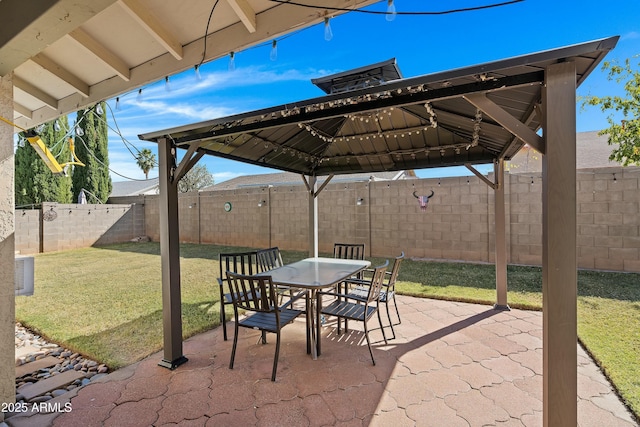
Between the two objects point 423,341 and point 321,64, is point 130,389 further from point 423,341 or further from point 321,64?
point 321,64

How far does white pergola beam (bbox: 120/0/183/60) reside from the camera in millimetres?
1984

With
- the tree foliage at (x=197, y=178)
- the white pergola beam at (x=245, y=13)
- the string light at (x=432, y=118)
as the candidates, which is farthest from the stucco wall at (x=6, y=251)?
the tree foliage at (x=197, y=178)

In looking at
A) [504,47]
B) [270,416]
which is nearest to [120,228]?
[270,416]

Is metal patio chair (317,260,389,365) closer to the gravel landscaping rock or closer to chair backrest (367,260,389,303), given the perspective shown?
chair backrest (367,260,389,303)

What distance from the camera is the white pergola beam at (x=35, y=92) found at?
2773mm

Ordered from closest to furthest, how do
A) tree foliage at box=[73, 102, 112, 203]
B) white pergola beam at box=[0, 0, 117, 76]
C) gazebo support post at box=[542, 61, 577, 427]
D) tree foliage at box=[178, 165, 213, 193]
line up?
1. white pergola beam at box=[0, 0, 117, 76]
2. gazebo support post at box=[542, 61, 577, 427]
3. tree foliage at box=[73, 102, 112, 203]
4. tree foliage at box=[178, 165, 213, 193]

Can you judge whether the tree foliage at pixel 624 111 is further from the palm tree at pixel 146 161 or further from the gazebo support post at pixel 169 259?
the palm tree at pixel 146 161

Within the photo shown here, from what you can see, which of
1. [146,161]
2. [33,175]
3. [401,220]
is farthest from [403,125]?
[146,161]

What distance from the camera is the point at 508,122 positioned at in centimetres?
182

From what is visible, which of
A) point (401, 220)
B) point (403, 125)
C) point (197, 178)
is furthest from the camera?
point (197, 178)

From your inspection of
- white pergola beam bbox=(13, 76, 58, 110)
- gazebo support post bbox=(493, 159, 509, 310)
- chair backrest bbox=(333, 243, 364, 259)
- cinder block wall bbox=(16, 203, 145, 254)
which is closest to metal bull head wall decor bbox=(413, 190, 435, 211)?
gazebo support post bbox=(493, 159, 509, 310)

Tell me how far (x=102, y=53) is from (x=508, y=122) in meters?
3.08

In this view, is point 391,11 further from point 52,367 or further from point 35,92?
point 52,367

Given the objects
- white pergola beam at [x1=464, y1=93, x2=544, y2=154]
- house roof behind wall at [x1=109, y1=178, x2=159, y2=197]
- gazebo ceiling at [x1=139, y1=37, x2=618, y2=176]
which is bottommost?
white pergola beam at [x1=464, y1=93, x2=544, y2=154]
